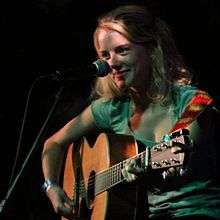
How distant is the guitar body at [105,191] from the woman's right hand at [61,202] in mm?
41

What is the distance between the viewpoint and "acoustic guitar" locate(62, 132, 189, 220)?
233 centimetres

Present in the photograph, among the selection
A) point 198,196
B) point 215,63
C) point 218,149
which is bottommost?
point 198,196

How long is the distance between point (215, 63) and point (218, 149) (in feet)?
2.73

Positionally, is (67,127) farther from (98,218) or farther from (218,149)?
(218,149)

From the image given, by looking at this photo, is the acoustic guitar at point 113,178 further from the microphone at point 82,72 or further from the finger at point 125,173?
the microphone at point 82,72

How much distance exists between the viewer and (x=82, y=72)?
252 cm

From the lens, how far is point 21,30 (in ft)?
12.3

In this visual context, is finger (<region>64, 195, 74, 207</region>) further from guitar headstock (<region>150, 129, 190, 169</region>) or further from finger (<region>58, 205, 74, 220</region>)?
guitar headstock (<region>150, 129, 190, 169</region>)

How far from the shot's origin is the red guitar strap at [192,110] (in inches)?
93.4

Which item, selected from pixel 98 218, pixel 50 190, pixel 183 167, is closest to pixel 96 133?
pixel 50 190

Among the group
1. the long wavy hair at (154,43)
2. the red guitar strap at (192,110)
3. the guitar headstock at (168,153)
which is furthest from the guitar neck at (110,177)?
the long wavy hair at (154,43)

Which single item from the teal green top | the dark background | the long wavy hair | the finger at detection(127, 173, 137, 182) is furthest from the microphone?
the dark background

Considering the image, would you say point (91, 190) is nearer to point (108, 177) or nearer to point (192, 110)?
point (108, 177)

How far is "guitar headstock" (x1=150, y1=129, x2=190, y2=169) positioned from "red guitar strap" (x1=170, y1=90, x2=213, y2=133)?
5.1 inches
